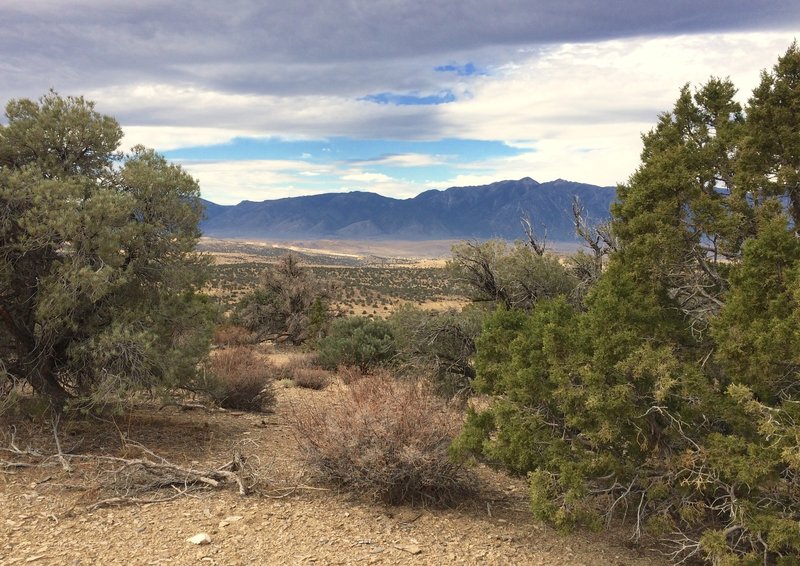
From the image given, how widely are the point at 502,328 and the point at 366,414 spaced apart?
1912 mm

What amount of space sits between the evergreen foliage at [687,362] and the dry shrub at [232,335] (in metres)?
17.9

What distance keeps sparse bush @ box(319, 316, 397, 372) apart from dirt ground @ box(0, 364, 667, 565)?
9.84 m

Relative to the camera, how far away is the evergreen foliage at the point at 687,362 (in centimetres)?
520

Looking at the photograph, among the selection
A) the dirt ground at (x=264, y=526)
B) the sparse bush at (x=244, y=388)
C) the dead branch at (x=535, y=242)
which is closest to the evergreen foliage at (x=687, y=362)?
the dirt ground at (x=264, y=526)

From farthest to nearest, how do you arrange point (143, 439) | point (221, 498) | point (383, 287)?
1. point (383, 287)
2. point (143, 439)
3. point (221, 498)

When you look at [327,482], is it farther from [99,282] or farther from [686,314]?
[686,314]

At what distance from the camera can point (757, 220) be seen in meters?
6.07

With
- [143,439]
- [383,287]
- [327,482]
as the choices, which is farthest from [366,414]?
[383,287]

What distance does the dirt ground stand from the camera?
578cm

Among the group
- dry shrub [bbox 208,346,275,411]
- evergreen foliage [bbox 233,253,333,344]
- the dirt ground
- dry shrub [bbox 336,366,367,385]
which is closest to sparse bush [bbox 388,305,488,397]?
dry shrub [bbox 336,366,367,385]

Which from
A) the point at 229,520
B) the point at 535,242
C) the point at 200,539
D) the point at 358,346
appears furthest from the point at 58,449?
the point at 358,346

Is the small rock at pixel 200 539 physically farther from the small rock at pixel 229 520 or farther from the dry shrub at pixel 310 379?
the dry shrub at pixel 310 379

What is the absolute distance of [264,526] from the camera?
6.32 m

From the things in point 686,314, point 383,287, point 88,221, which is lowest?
point 383,287
